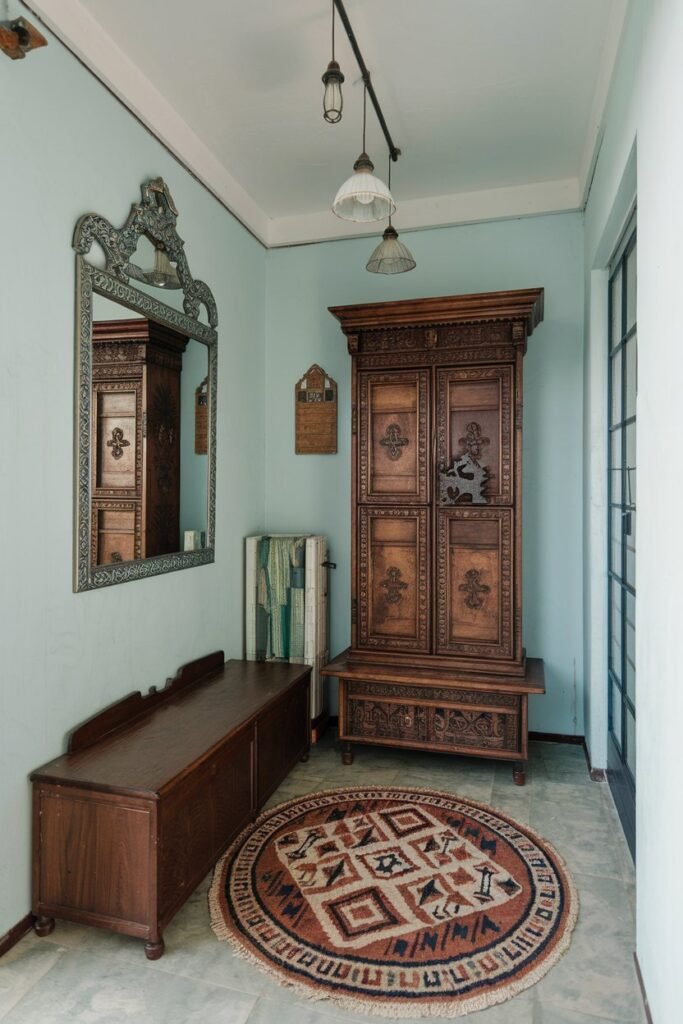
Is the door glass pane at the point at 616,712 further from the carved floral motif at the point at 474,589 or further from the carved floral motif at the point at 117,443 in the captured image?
the carved floral motif at the point at 117,443

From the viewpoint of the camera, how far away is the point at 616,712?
10.5ft

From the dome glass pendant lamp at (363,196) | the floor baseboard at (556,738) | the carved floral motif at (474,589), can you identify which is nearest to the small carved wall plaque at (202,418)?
the dome glass pendant lamp at (363,196)

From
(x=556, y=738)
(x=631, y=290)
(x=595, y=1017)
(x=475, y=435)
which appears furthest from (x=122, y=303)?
(x=556, y=738)

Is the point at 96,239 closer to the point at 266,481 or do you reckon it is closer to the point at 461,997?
the point at 266,481

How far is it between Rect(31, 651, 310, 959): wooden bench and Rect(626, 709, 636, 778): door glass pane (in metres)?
1.62

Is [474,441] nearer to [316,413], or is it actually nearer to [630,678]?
[316,413]

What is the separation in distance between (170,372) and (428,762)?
253 centimetres

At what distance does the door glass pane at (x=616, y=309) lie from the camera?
308 cm

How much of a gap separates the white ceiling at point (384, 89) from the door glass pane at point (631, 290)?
2.45 ft

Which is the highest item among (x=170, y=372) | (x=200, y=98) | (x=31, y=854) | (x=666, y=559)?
(x=200, y=98)

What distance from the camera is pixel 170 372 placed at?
124 inches

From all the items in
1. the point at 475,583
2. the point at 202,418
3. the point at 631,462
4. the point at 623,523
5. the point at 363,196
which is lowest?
the point at 475,583

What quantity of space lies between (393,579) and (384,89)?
2.44 meters

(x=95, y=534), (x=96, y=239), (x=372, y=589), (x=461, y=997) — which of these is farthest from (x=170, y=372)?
(x=461, y=997)
